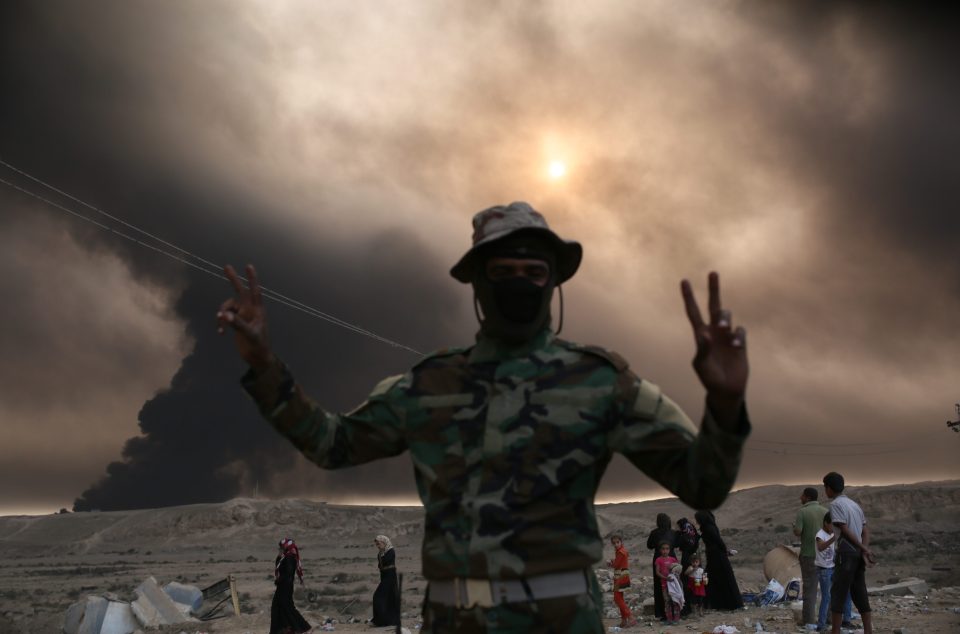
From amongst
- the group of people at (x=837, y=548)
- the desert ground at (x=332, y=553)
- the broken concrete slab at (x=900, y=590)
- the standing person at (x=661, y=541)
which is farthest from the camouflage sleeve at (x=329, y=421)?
the broken concrete slab at (x=900, y=590)

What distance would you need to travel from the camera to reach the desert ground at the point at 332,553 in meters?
16.9

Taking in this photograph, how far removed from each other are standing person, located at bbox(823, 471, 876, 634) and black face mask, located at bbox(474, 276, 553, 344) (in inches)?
304

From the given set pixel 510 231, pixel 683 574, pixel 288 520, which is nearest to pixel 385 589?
pixel 683 574

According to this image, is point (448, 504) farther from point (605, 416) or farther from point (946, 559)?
point (946, 559)

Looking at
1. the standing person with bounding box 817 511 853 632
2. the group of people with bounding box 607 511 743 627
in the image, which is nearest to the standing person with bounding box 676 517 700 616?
the group of people with bounding box 607 511 743 627

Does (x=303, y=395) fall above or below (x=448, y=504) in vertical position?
above

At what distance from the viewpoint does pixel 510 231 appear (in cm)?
288

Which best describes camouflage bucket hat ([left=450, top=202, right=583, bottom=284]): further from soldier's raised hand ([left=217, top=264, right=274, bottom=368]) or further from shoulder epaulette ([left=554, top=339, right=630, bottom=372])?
soldier's raised hand ([left=217, top=264, right=274, bottom=368])

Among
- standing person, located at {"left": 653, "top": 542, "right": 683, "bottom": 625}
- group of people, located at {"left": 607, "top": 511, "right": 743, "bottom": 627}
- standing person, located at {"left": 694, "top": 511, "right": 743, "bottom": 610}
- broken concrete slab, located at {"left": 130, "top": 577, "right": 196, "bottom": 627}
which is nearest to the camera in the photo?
group of people, located at {"left": 607, "top": 511, "right": 743, "bottom": 627}

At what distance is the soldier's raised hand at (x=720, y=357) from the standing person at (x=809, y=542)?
28.9ft

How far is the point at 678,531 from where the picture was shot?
13961 mm

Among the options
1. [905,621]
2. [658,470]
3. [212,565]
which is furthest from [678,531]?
[212,565]

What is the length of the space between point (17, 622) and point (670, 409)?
74.7 ft

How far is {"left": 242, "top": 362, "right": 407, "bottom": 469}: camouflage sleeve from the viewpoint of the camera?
9.55ft
